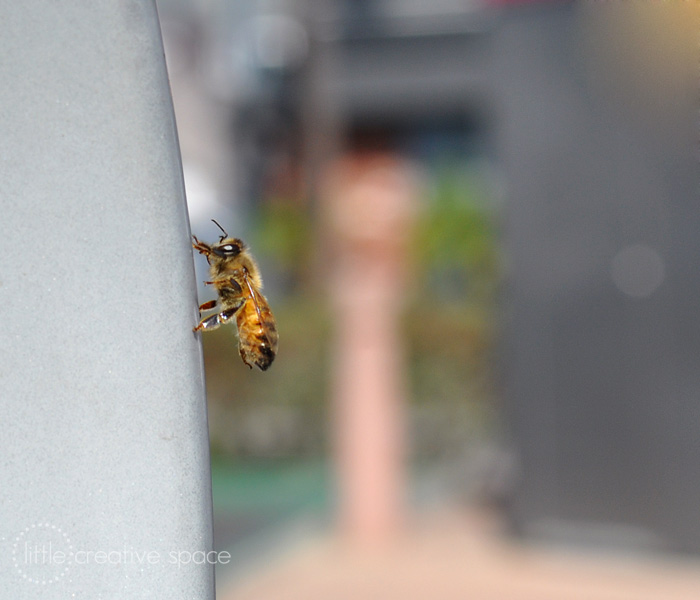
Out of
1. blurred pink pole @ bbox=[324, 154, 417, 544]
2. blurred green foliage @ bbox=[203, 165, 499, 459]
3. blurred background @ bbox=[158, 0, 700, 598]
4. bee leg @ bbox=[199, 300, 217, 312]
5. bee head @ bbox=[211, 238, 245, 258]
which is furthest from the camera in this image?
blurred green foliage @ bbox=[203, 165, 499, 459]

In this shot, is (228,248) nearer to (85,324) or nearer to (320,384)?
(85,324)

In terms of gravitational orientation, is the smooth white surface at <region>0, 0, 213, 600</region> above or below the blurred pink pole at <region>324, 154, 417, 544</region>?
above

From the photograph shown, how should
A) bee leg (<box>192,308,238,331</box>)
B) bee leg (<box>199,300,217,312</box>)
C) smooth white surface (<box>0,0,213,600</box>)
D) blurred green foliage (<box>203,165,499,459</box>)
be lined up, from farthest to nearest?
blurred green foliage (<box>203,165,499,459</box>), bee leg (<box>199,300,217,312</box>), bee leg (<box>192,308,238,331</box>), smooth white surface (<box>0,0,213,600</box>)

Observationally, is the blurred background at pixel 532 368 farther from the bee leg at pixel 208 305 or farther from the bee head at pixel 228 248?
the bee leg at pixel 208 305

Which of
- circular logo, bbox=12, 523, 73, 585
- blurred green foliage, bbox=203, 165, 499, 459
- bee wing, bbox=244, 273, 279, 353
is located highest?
bee wing, bbox=244, 273, 279, 353

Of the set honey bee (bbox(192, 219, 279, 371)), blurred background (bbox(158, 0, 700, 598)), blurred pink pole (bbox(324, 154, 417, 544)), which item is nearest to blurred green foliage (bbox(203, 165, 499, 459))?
blurred background (bbox(158, 0, 700, 598))

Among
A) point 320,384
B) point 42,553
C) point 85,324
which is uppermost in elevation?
point 85,324

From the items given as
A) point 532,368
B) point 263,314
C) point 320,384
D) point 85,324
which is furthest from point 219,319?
point 320,384

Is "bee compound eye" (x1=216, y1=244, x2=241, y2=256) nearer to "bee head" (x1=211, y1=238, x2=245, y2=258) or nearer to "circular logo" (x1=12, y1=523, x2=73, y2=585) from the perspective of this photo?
"bee head" (x1=211, y1=238, x2=245, y2=258)

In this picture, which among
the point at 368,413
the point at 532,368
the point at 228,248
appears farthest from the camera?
the point at 368,413
